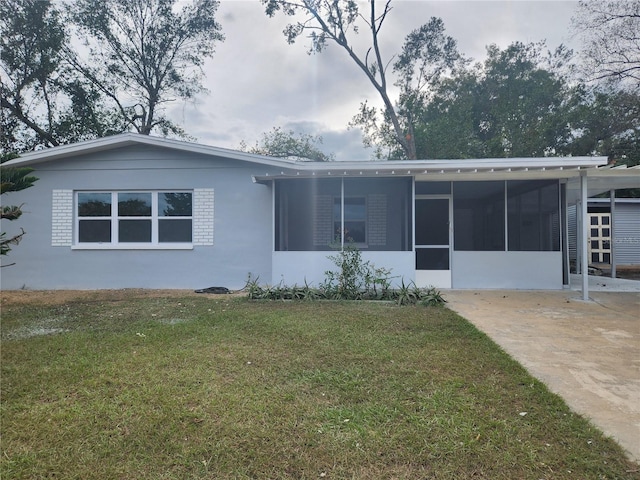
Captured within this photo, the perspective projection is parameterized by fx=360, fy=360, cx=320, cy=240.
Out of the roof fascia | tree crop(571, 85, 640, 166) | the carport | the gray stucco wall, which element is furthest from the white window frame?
tree crop(571, 85, 640, 166)

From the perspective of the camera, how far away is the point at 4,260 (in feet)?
27.5

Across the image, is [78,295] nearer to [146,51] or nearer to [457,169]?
[457,169]

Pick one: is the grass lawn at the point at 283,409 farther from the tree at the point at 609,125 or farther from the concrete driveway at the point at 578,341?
the tree at the point at 609,125

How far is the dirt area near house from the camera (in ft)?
23.0

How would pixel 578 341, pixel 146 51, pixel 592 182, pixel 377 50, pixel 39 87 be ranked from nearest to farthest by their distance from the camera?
pixel 578 341 → pixel 592 182 → pixel 39 87 → pixel 377 50 → pixel 146 51

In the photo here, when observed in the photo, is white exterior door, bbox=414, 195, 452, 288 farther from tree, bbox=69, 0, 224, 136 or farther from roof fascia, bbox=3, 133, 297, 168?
tree, bbox=69, 0, 224, 136

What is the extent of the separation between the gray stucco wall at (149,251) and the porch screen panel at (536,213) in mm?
5581

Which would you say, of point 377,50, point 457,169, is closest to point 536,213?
point 457,169

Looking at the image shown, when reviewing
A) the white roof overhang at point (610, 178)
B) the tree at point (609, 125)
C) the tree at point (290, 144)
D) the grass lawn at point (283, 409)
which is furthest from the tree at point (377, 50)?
the grass lawn at point (283, 409)

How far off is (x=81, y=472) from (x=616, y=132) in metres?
20.9

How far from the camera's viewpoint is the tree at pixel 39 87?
15.2 m

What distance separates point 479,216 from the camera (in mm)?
8227

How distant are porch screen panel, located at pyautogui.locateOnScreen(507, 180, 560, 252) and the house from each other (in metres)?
0.02

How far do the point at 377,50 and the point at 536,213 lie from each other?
13.2 metres
